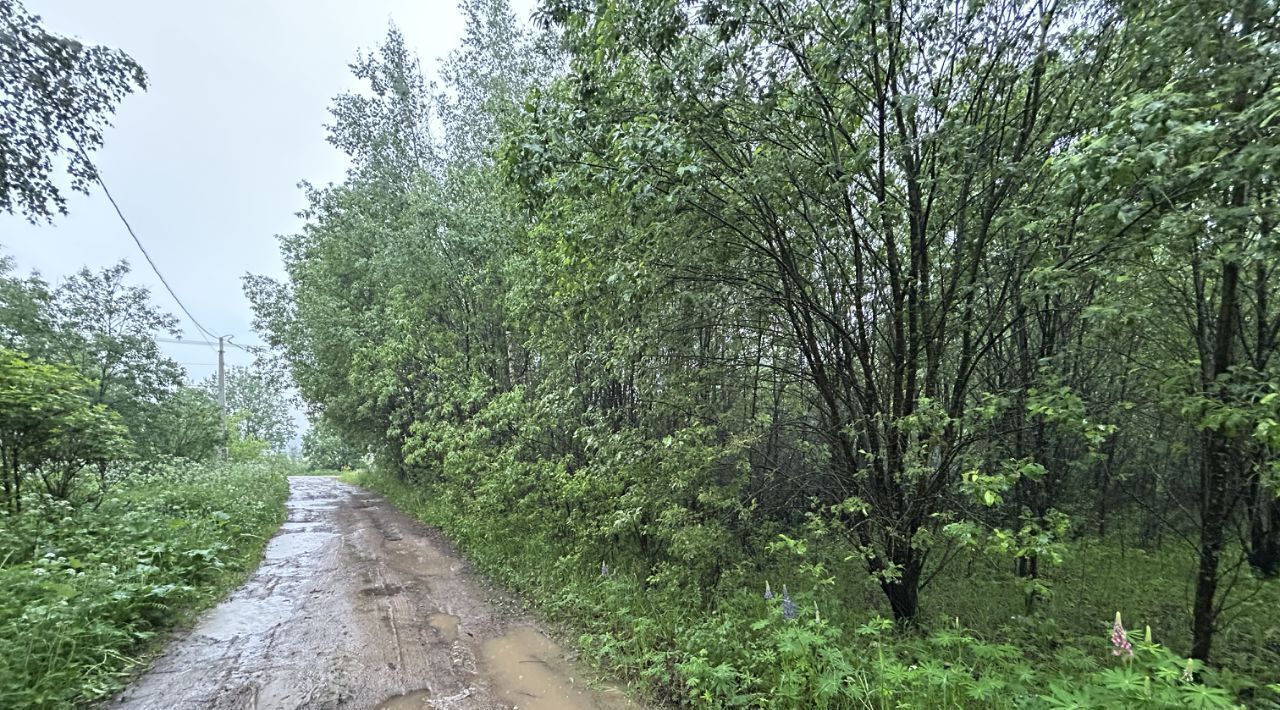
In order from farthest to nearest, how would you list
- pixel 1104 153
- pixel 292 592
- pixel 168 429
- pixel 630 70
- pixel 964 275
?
pixel 168 429, pixel 292 592, pixel 630 70, pixel 964 275, pixel 1104 153

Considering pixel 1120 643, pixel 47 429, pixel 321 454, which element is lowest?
pixel 321 454

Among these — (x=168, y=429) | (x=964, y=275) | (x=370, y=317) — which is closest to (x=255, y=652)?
(x=964, y=275)

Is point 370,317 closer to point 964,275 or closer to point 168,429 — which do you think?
point 168,429

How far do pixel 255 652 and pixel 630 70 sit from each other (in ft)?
18.6

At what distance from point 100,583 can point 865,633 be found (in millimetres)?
6024

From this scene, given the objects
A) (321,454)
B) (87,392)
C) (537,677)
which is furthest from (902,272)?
(321,454)

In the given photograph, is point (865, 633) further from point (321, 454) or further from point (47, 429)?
point (321, 454)

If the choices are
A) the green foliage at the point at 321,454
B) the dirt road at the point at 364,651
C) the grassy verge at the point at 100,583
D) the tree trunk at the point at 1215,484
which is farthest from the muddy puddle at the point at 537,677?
the green foliage at the point at 321,454

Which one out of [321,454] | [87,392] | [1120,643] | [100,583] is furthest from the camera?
[321,454]

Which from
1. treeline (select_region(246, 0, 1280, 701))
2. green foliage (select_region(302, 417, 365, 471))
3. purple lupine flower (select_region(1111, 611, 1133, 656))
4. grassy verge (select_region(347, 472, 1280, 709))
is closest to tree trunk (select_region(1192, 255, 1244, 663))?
treeline (select_region(246, 0, 1280, 701))

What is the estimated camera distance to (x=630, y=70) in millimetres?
4348

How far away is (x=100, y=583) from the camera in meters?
4.39

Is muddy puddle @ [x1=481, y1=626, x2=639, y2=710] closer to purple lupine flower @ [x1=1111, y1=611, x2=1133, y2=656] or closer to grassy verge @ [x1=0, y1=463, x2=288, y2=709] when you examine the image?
grassy verge @ [x1=0, y1=463, x2=288, y2=709]

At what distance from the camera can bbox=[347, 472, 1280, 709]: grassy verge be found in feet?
9.43
